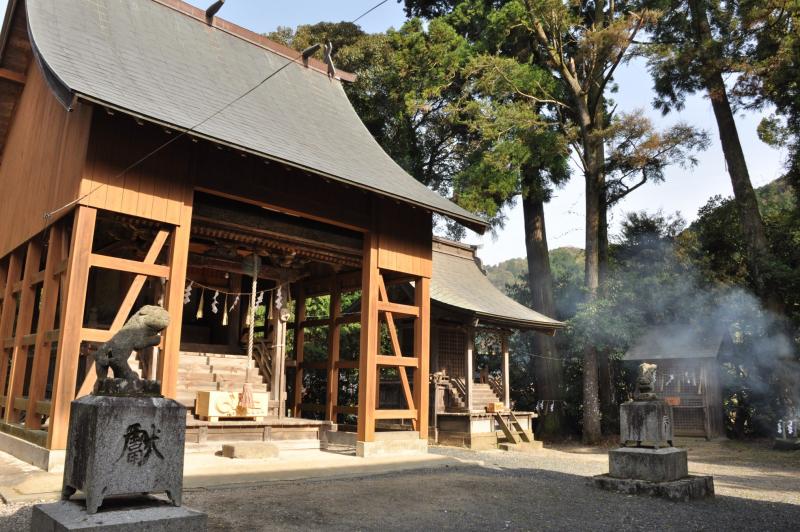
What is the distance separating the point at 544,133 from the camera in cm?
1894

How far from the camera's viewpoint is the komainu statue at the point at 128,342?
14.5 feet

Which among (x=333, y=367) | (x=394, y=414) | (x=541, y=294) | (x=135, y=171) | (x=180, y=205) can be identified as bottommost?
(x=394, y=414)

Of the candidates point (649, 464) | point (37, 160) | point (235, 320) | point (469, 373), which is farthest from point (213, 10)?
point (649, 464)

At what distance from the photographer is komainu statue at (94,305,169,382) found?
14.5 feet

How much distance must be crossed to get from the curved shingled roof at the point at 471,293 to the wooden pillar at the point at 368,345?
4.39 m

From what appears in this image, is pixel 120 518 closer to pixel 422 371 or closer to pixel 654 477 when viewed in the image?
pixel 654 477

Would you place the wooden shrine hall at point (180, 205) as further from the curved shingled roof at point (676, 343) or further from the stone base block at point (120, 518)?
the curved shingled roof at point (676, 343)

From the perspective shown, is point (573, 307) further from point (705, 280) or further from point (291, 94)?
point (291, 94)

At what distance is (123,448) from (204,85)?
8.22 m

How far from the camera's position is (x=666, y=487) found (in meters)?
Result: 7.99

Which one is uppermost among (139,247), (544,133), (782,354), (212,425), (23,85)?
(544,133)

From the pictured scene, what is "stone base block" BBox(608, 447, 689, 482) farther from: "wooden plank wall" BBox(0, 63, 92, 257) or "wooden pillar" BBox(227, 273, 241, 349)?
"wooden pillar" BBox(227, 273, 241, 349)

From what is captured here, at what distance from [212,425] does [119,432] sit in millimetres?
6421

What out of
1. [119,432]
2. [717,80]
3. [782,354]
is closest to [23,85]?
[119,432]
